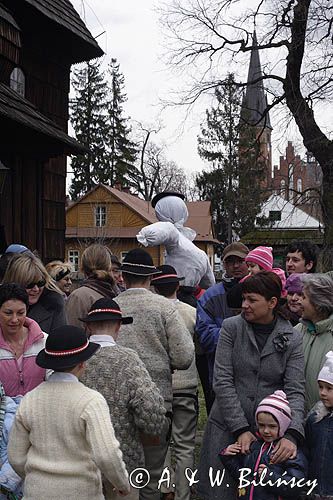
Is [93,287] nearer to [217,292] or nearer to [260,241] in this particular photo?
[217,292]

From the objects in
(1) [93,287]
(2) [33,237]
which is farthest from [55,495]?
(2) [33,237]

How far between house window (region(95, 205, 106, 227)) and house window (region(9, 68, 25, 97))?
3617cm

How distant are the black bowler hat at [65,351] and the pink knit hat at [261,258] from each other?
7.55 feet

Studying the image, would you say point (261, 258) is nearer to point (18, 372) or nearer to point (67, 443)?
point (18, 372)

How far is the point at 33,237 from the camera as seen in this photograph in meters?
14.1

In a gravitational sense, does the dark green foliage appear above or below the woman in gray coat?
above

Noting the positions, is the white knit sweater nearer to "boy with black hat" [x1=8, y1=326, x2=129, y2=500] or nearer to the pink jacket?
"boy with black hat" [x1=8, y1=326, x2=129, y2=500]

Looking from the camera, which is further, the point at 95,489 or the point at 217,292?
the point at 217,292

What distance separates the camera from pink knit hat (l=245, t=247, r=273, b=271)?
562 centimetres

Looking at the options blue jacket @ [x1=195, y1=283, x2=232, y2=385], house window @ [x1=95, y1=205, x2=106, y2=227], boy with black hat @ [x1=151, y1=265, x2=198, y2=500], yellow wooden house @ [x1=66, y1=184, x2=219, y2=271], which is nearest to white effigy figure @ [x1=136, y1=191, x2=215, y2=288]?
boy with black hat @ [x1=151, y1=265, x2=198, y2=500]

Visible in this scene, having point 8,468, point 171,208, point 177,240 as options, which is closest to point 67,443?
point 8,468

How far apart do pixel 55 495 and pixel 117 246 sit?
48.5 metres

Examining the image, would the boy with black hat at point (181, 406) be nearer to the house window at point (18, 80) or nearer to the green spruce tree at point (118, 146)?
the house window at point (18, 80)

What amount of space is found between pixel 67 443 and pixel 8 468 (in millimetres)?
777
